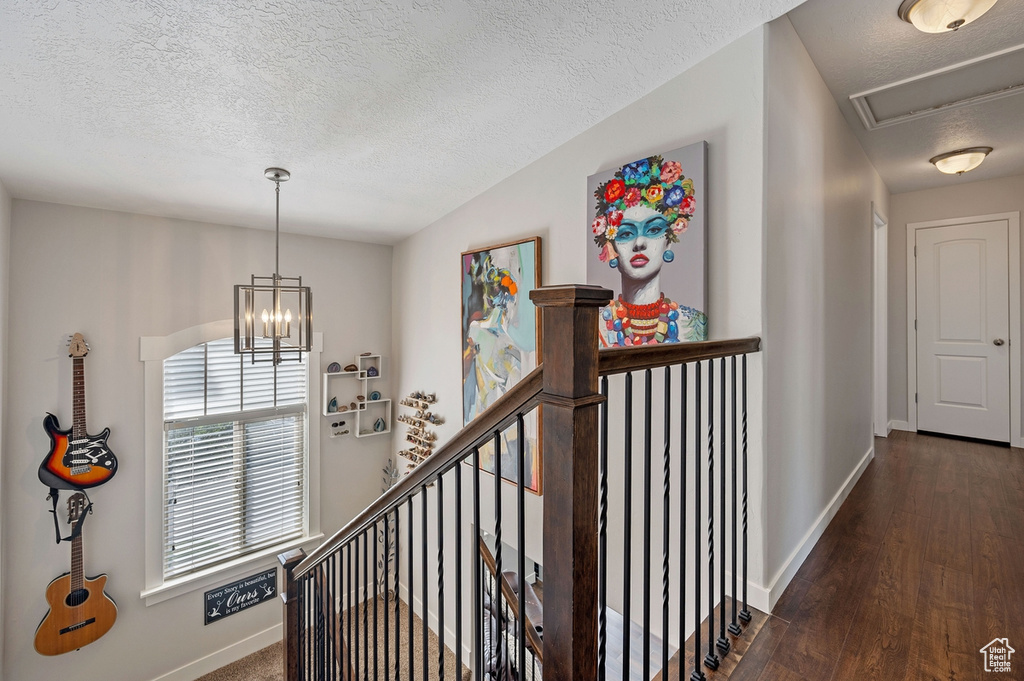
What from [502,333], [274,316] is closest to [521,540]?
[274,316]

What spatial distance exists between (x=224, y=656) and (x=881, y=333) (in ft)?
20.2

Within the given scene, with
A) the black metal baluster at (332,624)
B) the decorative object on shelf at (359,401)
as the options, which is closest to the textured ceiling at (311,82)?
the decorative object on shelf at (359,401)

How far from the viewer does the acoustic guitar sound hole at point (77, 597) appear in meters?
3.07

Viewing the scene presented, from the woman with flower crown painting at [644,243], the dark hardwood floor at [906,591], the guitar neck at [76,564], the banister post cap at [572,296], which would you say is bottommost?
the guitar neck at [76,564]

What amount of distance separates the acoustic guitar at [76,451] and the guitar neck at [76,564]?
36 cm

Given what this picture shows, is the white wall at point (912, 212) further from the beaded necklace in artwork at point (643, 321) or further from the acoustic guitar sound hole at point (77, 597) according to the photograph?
the acoustic guitar sound hole at point (77, 597)

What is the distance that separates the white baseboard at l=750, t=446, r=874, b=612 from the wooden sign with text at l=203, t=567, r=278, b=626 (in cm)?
375

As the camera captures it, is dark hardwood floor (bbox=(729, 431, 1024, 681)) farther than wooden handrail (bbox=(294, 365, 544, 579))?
Yes

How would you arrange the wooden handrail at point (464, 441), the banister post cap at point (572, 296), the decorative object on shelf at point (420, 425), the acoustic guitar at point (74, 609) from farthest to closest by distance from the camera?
the decorative object on shelf at point (420, 425) → the acoustic guitar at point (74, 609) → the wooden handrail at point (464, 441) → the banister post cap at point (572, 296)

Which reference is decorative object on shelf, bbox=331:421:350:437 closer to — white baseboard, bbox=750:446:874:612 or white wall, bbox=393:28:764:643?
white wall, bbox=393:28:764:643

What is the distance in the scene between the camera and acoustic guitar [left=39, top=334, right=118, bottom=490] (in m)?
2.98

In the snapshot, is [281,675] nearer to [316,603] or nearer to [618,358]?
[316,603]

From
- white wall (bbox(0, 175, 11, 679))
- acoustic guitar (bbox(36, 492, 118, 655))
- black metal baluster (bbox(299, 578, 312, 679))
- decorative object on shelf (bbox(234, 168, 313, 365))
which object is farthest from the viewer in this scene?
acoustic guitar (bbox(36, 492, 118, 655))

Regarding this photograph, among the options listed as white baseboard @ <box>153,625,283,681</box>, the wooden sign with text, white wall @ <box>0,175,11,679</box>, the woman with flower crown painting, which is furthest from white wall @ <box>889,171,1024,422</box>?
white wall @ <box>0,175,11,679</box>
